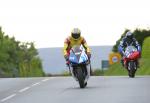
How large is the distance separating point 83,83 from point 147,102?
5849 mm

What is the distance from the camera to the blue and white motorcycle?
21.1m

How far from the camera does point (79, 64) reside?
2116cm

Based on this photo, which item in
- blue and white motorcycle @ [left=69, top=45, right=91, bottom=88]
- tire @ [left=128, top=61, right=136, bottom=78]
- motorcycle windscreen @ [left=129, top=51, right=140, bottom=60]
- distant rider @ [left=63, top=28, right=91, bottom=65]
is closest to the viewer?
blue and white motorcycle @ [left=69, top=45, right=91, bottom=88]

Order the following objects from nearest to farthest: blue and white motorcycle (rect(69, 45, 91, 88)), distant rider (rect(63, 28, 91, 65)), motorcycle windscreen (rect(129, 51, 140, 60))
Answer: blue and white motorcycle (rect(69, 45, 91, 88)) → distant rider (rect(63, 28, 91, 65)) → motorcycle windscreen (rect(129, 51, 140, 60))

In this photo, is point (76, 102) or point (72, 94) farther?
point (72, 94)

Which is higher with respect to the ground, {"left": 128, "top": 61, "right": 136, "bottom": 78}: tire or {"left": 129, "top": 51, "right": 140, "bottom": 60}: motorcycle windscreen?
{"left": 129, "top": 51, "right": 140, "bottom": 60}: motorcycle windscreen

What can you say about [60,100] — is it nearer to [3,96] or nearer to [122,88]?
[3,96]

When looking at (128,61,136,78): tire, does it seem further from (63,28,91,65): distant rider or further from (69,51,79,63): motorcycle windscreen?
(69,51,79,63): motorcycle windscreen

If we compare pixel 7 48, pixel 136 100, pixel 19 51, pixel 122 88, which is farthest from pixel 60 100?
pixel 19 51

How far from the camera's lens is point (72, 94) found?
736 inches

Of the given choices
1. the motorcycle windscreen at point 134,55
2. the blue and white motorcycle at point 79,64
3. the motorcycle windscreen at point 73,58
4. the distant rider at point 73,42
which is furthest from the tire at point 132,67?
the motorcycle windscreen at point 73,58

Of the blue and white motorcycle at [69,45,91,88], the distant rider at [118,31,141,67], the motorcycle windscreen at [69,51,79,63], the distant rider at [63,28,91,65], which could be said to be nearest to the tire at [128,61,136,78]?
the distant rider at [118,31,141,67]

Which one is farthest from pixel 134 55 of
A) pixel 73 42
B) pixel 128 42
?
pixel 73 42

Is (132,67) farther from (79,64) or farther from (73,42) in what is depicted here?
(79,64)
